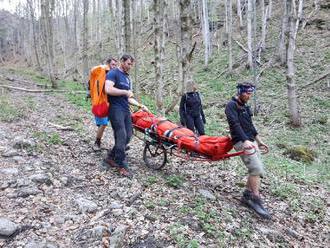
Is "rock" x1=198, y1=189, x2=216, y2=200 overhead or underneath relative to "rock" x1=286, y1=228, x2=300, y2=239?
overhead

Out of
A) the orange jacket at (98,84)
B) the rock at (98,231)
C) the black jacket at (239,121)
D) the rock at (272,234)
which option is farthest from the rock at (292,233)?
the orange jacket at (98,84)

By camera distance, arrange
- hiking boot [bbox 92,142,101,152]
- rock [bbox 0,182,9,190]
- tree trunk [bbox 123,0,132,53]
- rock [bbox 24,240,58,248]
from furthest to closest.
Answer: tree trunk [bbox 123,0,132,53]
hiking boot [bbox 92,142,101,152]
rock [bbox 0,182,9,190]
rock [bbox 24,240,58,248]

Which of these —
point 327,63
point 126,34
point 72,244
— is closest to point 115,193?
point 72,244

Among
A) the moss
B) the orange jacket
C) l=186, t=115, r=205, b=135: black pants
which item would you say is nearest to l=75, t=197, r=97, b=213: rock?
the orange jacket

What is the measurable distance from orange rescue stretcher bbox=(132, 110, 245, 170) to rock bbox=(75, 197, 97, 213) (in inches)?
73.4

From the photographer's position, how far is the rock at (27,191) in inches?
207

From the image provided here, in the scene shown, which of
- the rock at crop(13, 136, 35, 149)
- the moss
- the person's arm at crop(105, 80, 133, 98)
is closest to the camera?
the person's arm at crop(105, 80, 133, 98)

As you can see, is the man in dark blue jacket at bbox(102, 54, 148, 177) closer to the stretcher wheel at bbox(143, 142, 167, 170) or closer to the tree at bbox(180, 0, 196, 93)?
the stretcher wheel at bbox(143, 142, 167, 170)

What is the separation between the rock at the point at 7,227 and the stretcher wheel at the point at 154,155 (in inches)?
125

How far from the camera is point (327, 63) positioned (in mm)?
19812

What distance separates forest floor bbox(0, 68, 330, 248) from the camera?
14.8 ft

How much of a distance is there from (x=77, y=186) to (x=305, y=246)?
11.8ft

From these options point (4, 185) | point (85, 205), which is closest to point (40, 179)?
point (4, 185)

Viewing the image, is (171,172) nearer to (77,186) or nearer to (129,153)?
(129,153)
